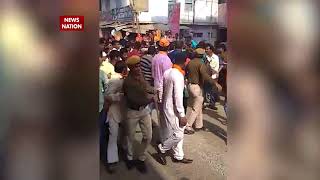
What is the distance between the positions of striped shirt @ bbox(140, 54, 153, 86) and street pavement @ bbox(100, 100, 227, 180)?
12.2 inches

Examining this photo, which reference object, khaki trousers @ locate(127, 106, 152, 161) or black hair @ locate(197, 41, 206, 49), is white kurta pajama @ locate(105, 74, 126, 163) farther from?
black hair @ locate(197, 41, 206, 49)

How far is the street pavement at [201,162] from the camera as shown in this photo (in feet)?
8.55

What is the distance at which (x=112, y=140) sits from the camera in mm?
2615

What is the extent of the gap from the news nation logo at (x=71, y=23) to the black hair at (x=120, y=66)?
0.30 m

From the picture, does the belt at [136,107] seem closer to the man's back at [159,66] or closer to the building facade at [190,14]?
the man's back at [159,66]

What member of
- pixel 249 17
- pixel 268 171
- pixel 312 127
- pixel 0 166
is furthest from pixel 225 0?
pixel 0 166

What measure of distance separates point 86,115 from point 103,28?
52 centimetres

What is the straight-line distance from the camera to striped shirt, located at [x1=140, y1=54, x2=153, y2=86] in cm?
260

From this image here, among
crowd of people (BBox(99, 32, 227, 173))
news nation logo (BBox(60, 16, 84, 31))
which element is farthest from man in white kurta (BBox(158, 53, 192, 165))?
news nation logo (BBox(60, 16, 84, 31))

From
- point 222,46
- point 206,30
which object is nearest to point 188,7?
point 206,30

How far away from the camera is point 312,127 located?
250cm

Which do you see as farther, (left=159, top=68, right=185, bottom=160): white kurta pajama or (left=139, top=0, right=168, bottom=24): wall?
(left=159, top=68, right=185, bottom=160): white kurta pajama

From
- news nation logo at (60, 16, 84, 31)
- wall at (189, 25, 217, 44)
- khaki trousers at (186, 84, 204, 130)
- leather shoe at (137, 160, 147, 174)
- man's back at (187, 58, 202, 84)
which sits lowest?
leather shoe at (137, 160, 147, 174)

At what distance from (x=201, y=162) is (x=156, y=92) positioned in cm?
49
